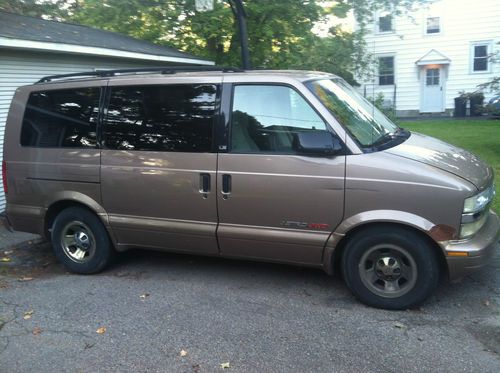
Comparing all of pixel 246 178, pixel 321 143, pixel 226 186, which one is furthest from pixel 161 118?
pixel 321 143

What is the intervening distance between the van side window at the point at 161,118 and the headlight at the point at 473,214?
2.22 metres

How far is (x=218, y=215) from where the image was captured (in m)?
4.54

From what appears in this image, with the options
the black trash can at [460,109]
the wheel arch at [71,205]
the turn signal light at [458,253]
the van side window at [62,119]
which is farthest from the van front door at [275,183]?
the black trash can at [460,109]

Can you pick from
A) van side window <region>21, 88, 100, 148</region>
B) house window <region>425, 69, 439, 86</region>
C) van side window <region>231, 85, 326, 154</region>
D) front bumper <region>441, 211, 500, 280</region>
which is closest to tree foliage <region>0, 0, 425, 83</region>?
van side window <region>21, 88, 100, 148</region>

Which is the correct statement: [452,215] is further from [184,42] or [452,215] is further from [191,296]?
[184,42]

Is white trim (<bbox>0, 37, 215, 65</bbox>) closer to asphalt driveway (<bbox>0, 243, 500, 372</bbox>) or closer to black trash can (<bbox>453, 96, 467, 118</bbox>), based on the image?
asphalt driveway (<bbox>0, 243, 500, 372</bbox>)

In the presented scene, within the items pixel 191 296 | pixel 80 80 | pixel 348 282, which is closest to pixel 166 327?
pixel 191 296

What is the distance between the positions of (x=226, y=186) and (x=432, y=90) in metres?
19.2

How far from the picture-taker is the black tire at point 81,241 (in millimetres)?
5191

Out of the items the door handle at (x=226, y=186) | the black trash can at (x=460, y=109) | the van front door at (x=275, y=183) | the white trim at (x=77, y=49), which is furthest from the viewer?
the black trash can at (x=460, y=109)

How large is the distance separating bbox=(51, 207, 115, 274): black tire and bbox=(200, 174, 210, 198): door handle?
1.32m

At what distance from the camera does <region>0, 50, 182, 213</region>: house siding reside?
8.11 meters

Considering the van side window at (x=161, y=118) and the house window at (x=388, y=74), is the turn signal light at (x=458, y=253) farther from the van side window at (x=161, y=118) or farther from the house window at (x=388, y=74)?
the house window at (x=388, y=74)

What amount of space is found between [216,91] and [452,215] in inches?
90.2
